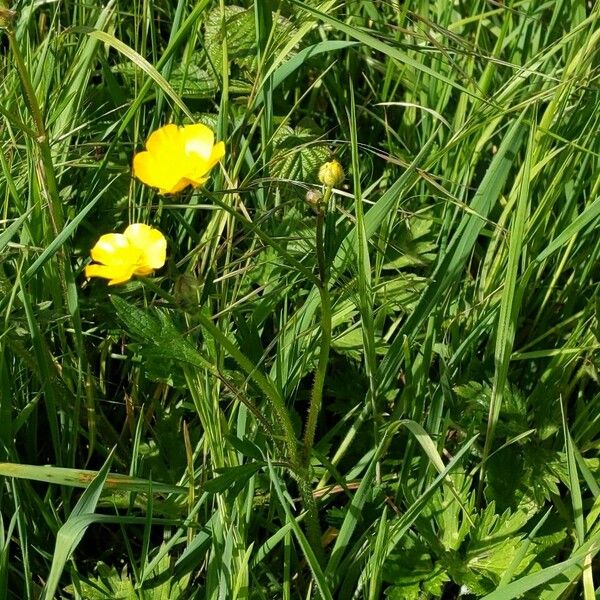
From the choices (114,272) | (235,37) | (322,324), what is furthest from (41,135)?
(235,37)

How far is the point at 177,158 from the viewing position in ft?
3.66

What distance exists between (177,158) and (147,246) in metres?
0.11

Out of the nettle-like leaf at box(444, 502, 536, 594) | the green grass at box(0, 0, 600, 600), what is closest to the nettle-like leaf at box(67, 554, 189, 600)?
the green grass at box(0, 0, 600, 600)

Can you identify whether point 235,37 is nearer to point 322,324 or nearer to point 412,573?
point 322,324

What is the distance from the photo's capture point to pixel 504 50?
6.75ft

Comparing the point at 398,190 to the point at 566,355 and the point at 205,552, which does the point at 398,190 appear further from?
the point at 205,552

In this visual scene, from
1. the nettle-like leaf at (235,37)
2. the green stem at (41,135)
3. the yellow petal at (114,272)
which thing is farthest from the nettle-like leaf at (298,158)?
the yellow petal at (114,272)

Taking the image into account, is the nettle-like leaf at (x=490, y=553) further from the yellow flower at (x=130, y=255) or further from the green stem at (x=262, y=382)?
the yellow flower at (x=130, y=255)

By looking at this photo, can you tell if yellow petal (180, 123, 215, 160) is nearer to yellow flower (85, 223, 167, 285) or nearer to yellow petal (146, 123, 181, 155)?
yellow petal (146, 123, 181, 155)

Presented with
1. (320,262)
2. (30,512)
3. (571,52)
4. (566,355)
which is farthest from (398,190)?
(30,512)

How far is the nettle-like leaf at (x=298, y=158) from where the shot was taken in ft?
5.35

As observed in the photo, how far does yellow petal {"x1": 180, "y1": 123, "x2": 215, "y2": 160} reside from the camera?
3.72ft

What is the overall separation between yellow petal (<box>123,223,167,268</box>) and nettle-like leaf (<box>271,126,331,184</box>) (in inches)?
20.1

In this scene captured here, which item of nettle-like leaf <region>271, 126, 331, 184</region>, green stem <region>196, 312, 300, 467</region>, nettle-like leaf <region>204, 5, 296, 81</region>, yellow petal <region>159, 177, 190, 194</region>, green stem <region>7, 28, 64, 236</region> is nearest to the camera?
yellow petal <region>159, 177, 190, 194</region>
